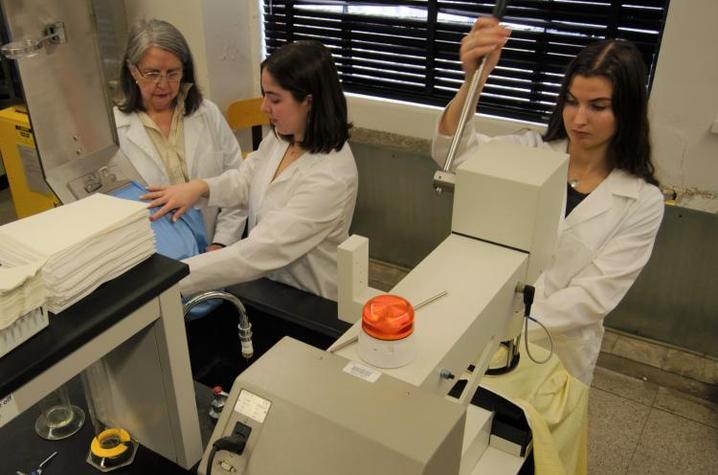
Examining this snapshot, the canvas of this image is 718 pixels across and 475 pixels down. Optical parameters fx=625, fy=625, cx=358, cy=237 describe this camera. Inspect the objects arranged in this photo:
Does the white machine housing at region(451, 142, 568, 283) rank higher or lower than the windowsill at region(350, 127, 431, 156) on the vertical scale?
higher

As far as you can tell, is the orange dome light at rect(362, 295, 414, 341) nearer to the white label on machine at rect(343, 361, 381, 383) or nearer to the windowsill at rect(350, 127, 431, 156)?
the white label on machine at rect(343, 361, 381, 383)

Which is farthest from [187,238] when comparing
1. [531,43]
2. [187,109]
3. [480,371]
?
[531,43]

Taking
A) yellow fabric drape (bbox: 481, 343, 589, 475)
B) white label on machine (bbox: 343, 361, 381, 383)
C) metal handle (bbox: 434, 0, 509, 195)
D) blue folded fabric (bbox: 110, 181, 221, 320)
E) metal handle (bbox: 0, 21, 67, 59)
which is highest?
metal handle (bbox: 0, 21, 67, 59)

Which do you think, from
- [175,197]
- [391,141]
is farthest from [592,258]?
[391,141]

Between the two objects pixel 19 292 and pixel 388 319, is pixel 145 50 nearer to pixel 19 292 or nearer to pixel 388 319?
pixel 19 292

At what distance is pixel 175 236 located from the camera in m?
1.67

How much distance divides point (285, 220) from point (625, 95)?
92cm

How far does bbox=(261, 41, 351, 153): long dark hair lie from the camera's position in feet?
5.61

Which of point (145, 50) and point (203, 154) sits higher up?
point (145, 50)

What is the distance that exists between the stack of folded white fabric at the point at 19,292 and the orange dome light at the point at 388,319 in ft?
1.29

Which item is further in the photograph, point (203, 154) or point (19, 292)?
point (203, 154)

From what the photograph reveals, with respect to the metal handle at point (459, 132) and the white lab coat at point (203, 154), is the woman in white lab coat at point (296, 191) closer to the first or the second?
the white lab coat at point (203, 154)

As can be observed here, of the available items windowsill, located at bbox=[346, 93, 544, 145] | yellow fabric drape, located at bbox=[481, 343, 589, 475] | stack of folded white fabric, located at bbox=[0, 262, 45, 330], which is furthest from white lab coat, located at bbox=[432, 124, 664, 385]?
windowsill, located at bbox=[346, 93, 544, 145]

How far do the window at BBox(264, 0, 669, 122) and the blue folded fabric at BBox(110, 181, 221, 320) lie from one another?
1.77 metres
